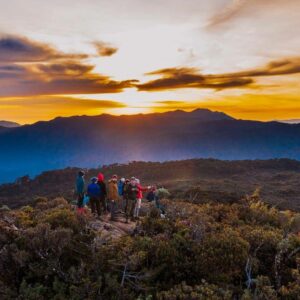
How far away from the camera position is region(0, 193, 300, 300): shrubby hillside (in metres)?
8.91

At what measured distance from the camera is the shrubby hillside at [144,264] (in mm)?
8914

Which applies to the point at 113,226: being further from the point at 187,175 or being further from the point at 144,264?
the point at 187,175

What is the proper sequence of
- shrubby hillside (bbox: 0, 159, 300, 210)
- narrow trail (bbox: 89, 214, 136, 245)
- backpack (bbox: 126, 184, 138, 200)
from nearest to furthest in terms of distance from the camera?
narrow trail (bbox: 89, 214, 136, 245)
backpack (bbox: 126, 184, 138, 200)
shrubby hillside (bbox: 0, 159, 300, 210)

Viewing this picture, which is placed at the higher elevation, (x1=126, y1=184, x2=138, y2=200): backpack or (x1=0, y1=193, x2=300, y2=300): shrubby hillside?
(x1=126, y1=184, x2=138, y2=200): backpack

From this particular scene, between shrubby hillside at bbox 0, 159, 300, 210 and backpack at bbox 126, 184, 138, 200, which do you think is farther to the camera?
shrubby hillside at bbox 0, 159, 300, 210

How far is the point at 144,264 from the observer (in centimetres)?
1043

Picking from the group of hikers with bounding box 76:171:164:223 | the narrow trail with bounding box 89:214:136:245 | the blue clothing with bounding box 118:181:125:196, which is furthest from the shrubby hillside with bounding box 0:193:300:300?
the blue clothing with bounding box 118:181:125:196

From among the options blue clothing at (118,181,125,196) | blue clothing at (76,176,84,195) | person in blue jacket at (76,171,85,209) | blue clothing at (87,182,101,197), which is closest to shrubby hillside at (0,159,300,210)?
blue clothing at (118,181,125,196)

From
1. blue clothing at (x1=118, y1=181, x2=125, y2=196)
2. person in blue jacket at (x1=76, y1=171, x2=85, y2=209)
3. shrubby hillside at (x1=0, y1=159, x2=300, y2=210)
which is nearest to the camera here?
person in blue jacket at (x1=76, y1=171, x2=85, y2=209)

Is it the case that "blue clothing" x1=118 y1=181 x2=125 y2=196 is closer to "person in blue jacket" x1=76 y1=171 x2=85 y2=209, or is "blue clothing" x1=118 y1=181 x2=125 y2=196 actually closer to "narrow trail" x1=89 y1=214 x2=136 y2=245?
"narrow trail" x1=89 y1=214 x2=136 y2=245

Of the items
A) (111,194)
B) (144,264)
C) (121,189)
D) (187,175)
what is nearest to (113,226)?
(111,194)

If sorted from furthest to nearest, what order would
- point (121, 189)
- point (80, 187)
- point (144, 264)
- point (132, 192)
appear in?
point (121, 189) → point (132, 192) → point (80, 187) → point (144, 264)

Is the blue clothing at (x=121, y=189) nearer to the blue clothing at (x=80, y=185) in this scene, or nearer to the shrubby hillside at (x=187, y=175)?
the blue clothing at (x=80, y=185)

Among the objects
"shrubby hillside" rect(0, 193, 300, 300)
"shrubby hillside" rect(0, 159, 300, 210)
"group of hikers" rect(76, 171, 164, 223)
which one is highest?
"group of hikers" rect(76, 171, 164, 223)
